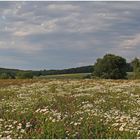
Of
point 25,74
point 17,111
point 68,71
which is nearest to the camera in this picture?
point 17,111

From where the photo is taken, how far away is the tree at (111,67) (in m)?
122

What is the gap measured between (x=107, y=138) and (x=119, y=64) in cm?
11538

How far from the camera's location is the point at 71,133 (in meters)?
11.4

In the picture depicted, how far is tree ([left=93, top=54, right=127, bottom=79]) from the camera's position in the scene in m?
122

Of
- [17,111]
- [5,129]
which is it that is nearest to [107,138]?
[5,129]

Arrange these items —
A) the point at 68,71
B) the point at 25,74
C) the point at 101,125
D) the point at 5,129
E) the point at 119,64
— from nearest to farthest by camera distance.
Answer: the point at 5,129, the point at 101,125, the point at 25,74, the point at 119,64, the point at 68,71

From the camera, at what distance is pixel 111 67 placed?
409 feet

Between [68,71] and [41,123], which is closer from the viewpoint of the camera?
[41,123]

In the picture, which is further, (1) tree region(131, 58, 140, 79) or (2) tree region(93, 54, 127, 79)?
(2) tree region(93, 54, 127, 79)

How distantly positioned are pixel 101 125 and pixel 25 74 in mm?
93445

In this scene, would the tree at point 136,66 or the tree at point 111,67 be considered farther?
the tree at point 111,67

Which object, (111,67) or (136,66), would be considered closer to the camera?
(136,66)

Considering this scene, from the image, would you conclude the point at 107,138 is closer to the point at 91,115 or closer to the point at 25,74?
the point at 91,115

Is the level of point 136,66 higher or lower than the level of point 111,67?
higher
